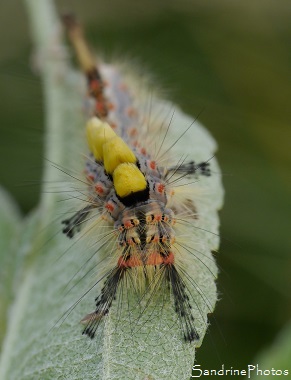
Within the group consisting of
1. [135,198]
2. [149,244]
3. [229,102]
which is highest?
[229,102]

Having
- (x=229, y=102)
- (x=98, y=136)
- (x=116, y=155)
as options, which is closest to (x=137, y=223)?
(x=116, y=155)

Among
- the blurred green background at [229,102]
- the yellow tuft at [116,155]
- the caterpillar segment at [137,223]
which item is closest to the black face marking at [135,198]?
the caterpillar segment at [137,223]

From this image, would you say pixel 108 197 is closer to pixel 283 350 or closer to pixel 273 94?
pixel 283 350

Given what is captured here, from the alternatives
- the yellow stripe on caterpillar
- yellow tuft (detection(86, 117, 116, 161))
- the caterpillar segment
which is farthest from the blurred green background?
the caterpillar segment

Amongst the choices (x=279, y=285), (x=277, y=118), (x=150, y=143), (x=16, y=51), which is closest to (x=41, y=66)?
(x=16, y=51)

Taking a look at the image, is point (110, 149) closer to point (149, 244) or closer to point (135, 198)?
point (135, 198)

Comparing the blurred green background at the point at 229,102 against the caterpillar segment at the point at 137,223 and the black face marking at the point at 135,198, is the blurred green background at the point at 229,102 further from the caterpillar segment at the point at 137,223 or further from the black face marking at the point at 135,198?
the black face marking at the point at 135,198
